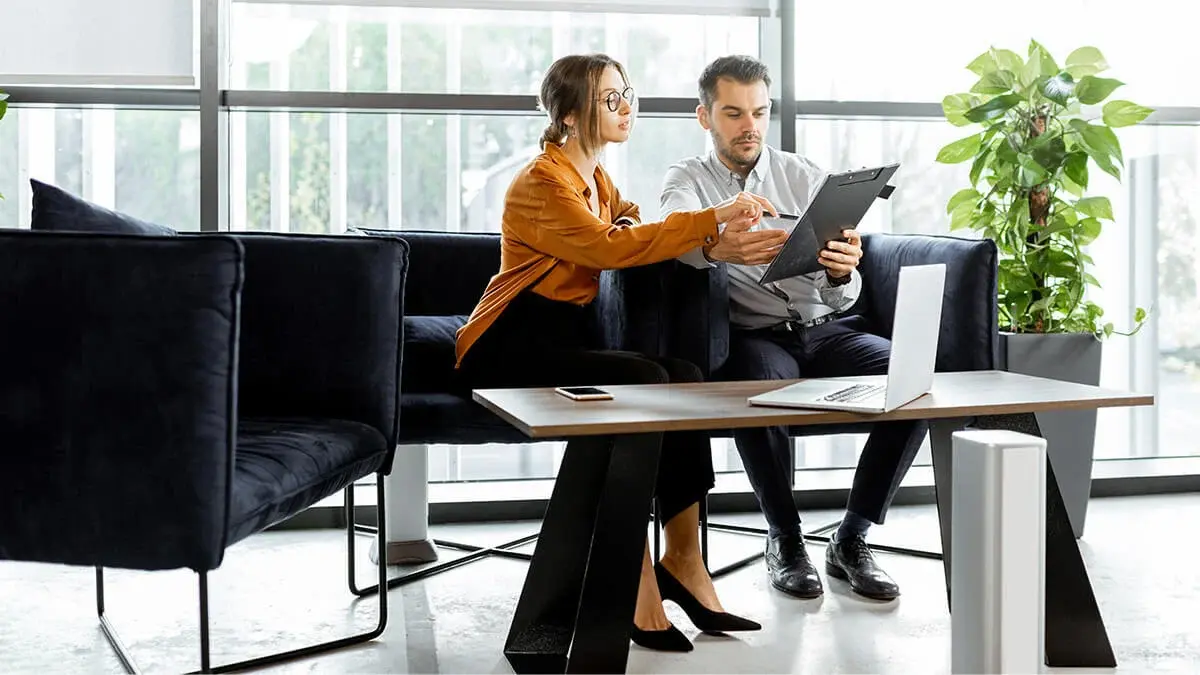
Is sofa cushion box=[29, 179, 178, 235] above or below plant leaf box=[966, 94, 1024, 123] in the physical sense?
below

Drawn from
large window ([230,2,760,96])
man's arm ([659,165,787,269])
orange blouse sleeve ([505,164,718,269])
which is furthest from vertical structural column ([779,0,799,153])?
orange blouse sleeve ([505,164,718,269])

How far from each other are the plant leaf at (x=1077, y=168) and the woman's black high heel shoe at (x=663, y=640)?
185cm

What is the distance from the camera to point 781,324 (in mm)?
2961

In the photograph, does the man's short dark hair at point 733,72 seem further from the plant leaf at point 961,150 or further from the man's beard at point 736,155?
the plant leaf at point 961,150

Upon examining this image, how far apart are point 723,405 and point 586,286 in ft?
2.77

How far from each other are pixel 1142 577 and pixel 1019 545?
1.60 meters

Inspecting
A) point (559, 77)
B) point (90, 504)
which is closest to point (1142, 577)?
point (559, 77)

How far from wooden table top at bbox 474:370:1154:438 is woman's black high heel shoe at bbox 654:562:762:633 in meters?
0.42

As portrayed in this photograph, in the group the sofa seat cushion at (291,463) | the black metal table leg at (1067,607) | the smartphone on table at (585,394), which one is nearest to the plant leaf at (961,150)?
the black metal table leg at (1067,607)

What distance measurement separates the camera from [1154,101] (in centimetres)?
390

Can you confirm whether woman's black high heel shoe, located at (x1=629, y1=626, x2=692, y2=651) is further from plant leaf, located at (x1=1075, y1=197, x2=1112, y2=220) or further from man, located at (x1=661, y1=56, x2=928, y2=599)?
plant leaf, located at (x1=1075, y1=197, x2=1112, y2=220)

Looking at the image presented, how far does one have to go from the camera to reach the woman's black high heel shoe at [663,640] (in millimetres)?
2279

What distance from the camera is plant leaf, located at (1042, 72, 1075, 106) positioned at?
3271 millimetres

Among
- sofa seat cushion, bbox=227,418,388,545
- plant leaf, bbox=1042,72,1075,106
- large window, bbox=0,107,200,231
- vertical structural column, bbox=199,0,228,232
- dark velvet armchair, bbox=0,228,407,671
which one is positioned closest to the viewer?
dark velvet armchair, bbox=0,228,407,671
